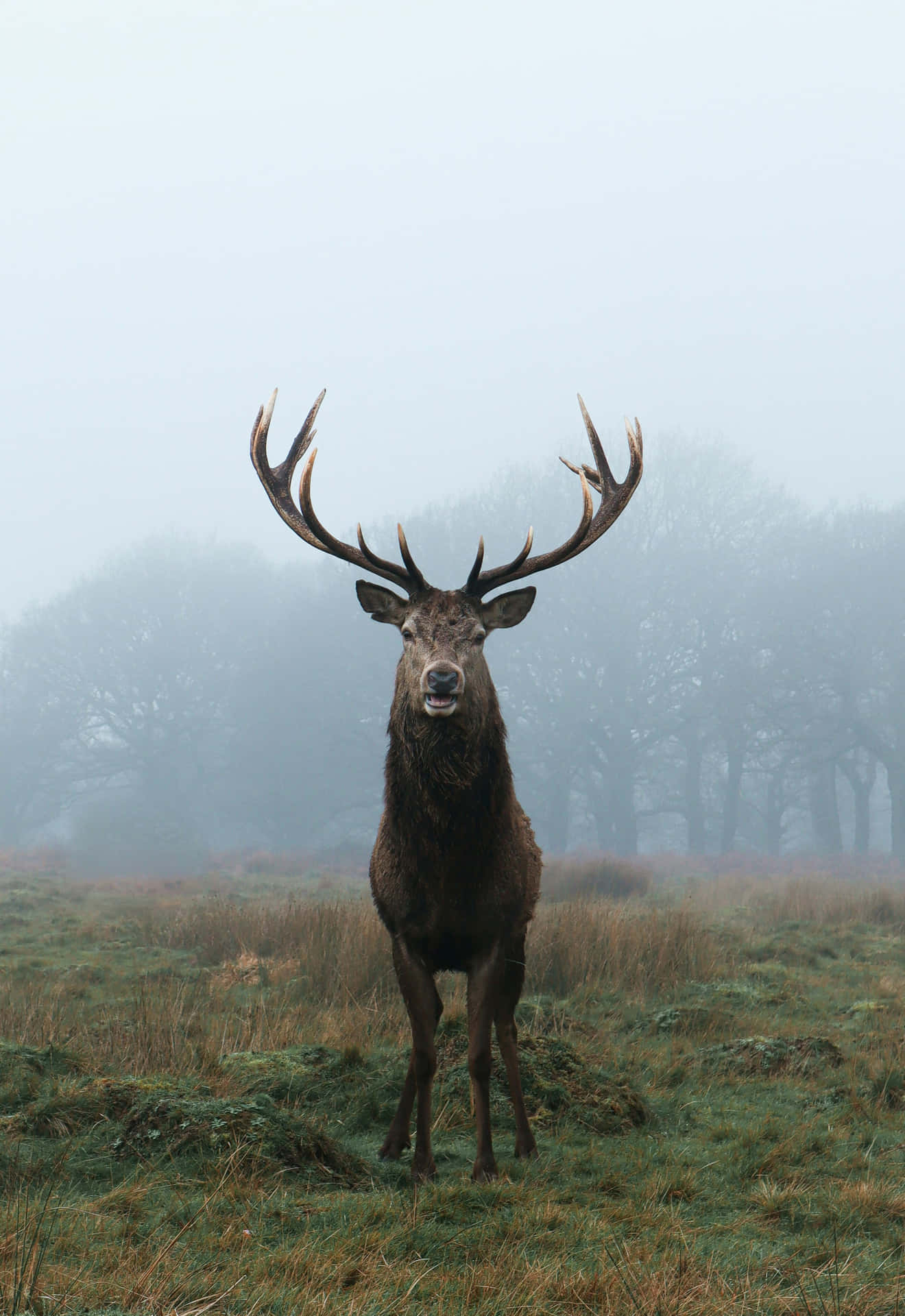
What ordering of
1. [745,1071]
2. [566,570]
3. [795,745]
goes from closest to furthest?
1. [745,1071]
2. [795,745]
3. [566,570]

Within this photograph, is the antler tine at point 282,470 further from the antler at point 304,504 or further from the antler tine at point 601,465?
the antler tine at point 601,465

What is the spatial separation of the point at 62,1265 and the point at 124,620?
37198 millimetres

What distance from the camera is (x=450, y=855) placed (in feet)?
15.6

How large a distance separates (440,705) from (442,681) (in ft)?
0.36

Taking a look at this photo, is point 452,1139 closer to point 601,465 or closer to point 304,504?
point 304,504

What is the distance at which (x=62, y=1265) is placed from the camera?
2.94 meters

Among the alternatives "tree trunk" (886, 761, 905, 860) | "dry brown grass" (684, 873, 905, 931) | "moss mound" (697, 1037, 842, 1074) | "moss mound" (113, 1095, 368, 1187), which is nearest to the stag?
"moss mound" (113, 1095, 368, 1187)

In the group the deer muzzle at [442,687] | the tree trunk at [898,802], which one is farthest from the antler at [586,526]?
the tree trunk at [898,802]

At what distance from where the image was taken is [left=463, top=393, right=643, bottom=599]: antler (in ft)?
17.5

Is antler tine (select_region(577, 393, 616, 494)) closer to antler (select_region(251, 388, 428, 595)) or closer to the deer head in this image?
the deer head

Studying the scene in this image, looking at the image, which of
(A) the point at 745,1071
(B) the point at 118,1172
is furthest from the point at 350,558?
(A) the point at 745,1071

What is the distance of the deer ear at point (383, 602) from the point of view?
539 centimetres

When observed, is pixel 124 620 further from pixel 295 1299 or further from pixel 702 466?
pixel 295 1299

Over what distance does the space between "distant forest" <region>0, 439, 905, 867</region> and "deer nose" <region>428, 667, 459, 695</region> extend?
69.2 feet
